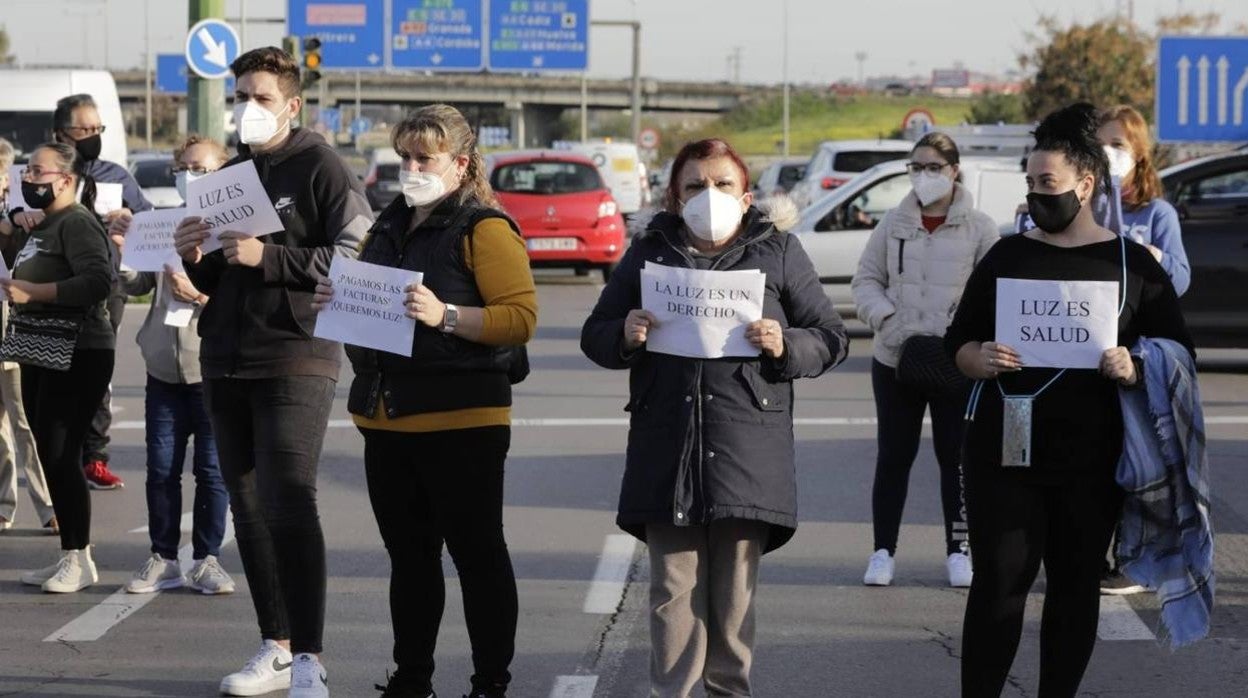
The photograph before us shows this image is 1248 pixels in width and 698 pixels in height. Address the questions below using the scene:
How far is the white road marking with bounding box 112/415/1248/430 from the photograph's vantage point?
12.8m

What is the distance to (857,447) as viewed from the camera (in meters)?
11.8

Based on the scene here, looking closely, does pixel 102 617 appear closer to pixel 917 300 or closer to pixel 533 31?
pixel 917 300

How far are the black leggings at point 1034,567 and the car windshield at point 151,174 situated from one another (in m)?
26.6

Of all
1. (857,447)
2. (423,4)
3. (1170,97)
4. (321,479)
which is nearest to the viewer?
(321,479)

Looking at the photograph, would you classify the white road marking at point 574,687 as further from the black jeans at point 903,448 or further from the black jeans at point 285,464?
the black jeans at point 903,448

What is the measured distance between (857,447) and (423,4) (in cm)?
3516

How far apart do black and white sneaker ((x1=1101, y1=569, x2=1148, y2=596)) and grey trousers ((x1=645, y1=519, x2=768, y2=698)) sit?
9.49ft

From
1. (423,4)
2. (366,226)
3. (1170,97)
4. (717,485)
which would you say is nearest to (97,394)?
(366,226)

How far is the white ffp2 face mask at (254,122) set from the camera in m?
6.00

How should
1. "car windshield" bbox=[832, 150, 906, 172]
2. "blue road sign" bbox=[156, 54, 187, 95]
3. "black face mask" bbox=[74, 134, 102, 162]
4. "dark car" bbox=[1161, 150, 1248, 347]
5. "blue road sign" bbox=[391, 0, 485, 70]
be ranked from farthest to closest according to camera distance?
1. "blue road sign" bbox=[156, 54, 187, 95]
2. "blue road sign" bbox=[391, 0, 485, 70]
3. "car windshield" bbox=[832, 150, 906, 172]
4. "dark car" bbox=[1161, 150, 1248, 347]
5. "black face mask" bbox=[74, 134, 102, 162]

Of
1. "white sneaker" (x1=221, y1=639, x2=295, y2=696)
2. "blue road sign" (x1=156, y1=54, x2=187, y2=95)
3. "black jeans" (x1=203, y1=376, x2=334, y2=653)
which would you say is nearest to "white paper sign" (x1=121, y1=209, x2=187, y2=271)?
"black jeans" (x1=203, y1=376, x2=334, y2=653)

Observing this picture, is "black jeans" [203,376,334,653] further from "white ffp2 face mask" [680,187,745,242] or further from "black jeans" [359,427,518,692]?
"white ffp2 face mask" [680,187,745,242]

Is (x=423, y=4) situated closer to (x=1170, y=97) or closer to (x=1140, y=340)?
(x=1170, y=97)

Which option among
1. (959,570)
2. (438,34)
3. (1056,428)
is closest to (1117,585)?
(959,570)
